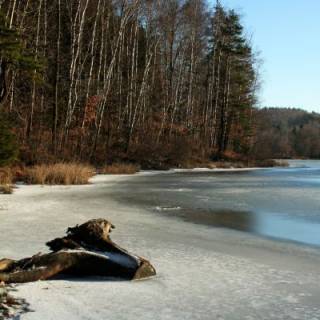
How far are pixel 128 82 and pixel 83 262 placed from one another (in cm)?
3522

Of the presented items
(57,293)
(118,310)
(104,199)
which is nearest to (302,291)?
(118,310)

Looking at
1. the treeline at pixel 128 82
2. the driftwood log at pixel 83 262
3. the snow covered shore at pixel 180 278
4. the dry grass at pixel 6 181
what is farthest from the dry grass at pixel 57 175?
the driftwood log at pixel 83 262

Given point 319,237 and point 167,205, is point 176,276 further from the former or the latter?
point 167,205

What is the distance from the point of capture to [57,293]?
5797 millimetres

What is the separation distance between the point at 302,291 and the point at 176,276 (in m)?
1.49

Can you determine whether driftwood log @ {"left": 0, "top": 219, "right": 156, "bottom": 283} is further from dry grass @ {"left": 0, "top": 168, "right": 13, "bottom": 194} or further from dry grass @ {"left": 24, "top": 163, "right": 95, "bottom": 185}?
dry grass @ {"left": 24, "top": 163, "right": 95, "bottom": 185}

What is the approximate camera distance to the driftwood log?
6320mm

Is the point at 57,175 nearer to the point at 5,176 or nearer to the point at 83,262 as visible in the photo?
the point at 5,176

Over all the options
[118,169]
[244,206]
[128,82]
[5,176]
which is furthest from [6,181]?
[128,82]

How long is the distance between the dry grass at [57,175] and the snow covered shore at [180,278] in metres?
8.68

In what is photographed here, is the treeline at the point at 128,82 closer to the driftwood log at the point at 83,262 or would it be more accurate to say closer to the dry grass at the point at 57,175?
the dry grass at the point at 57,175

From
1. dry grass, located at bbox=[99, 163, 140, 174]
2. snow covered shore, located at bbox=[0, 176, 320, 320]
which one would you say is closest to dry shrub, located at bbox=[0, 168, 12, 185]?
snow covered shore, located at bbox=[0, 176, 320, 320]

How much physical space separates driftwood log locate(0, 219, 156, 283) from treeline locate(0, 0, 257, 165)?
12025 millimetres

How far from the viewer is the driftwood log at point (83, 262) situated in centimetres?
632
